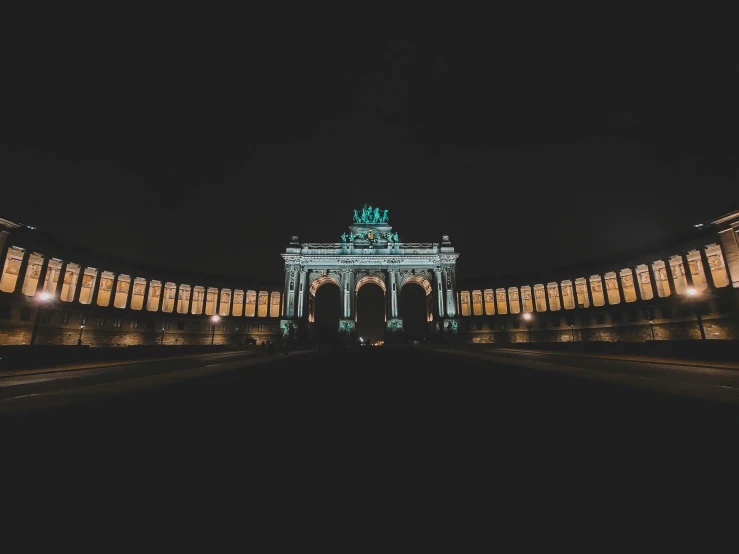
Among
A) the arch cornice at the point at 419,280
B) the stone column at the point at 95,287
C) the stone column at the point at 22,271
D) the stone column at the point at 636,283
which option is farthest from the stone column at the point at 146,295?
the stone column at the point at 636,283

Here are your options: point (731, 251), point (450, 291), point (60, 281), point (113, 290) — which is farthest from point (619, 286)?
point (60, 281)

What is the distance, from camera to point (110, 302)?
4956 cm

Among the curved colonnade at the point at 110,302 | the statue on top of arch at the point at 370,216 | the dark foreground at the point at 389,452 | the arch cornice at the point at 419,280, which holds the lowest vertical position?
the dark foreground at the point at 389,452

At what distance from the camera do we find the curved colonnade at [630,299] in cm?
3838

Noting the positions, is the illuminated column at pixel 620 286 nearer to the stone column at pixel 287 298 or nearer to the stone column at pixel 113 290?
the stone column at pixel 287 298

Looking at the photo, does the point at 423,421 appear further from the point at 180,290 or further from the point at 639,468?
the point at 180,290

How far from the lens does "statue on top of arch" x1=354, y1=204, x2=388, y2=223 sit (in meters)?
69.8

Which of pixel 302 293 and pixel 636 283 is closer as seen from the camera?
→ pixel 636 283

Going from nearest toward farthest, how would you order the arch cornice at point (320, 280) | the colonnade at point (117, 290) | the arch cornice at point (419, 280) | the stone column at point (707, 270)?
the colonnade at point (117, 290) < the stone column at point (707, 270) < the arch cornice at point (419, 280) < the arch cornice at point (320, 280)

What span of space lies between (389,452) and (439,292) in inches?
Result: 2466

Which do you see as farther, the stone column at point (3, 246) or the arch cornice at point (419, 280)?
the arch cornice at point (419, 280)

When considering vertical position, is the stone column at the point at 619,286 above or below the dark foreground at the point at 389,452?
above

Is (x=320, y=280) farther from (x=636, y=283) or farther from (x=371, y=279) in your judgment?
(x=636, y=283)

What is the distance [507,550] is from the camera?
1.45 m
